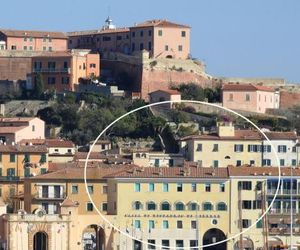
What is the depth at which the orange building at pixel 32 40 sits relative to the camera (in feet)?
301

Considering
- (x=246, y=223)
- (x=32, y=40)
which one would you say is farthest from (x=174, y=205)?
(x=32, y=40)

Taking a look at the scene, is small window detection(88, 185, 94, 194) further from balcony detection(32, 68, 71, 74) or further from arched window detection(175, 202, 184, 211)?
balcony detection(32, 68, 71, 74)

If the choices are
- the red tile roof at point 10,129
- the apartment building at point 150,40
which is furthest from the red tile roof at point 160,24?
the red tile roof at point 10,129

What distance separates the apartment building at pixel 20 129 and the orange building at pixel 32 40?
A: 13494 mm

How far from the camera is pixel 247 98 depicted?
8494 cm

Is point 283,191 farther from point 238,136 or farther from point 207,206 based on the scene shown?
point 238,136

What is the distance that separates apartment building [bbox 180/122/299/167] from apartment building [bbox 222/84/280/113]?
45.0 feet

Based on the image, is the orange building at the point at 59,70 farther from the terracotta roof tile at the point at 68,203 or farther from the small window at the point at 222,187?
the terracotta roof tile at the point at 68,203

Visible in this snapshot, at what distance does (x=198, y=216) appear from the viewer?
61.0 metres

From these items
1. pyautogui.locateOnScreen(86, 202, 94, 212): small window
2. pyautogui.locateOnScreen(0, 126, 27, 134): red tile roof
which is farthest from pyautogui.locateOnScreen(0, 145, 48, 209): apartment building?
pyautogui.locateOnScreen(0, 126, 27, 134): red tile roof

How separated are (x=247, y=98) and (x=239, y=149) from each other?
1565 cm

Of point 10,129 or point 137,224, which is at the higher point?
point 10,129

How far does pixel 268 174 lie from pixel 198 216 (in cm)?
259

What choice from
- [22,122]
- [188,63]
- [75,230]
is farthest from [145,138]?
[75,230]
